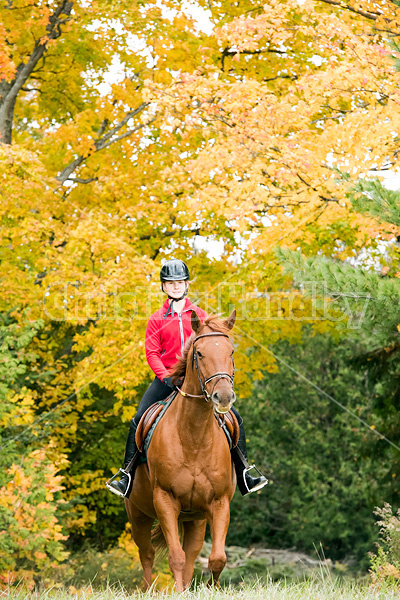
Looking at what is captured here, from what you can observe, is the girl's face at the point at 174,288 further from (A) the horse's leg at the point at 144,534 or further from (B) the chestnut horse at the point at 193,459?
(A) the horse's leg at the point at 144,534

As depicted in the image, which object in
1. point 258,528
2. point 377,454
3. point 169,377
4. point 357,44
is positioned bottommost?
point 258,528

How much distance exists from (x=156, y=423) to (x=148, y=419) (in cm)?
16

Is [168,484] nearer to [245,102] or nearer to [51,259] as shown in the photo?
[245,102]

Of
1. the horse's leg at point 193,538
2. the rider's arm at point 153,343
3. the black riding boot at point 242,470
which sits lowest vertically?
the horse's leg at point 193,538

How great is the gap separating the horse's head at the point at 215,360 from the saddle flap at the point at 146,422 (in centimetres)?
100

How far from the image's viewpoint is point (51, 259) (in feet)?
42.2

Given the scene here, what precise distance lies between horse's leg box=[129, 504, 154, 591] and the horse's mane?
208 cm

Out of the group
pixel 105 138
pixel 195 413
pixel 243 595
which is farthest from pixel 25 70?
pixel 243 595

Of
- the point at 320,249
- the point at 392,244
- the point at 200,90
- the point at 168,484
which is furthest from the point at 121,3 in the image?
the point at 168,484

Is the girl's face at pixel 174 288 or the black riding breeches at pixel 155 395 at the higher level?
the girl's face at pixel 174 288

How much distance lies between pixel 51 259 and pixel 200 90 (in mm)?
4254

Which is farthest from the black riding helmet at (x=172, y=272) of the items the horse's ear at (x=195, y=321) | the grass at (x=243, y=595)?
the grass at (x=243, y=595)

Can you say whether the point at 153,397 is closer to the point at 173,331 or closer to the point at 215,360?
the point at 173,331

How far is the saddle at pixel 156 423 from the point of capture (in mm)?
6141
